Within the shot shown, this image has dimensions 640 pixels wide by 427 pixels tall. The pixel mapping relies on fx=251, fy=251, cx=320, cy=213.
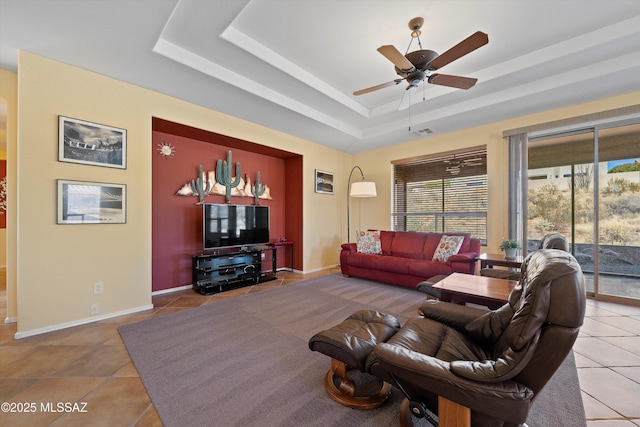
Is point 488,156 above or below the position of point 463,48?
below

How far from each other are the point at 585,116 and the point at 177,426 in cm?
551

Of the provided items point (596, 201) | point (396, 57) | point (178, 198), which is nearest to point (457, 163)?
point (596, 201)

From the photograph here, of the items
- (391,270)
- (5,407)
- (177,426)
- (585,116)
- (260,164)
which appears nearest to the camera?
(177,426)

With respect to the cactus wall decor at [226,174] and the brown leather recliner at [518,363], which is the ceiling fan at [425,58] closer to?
the brown leather recliner at [518,363]

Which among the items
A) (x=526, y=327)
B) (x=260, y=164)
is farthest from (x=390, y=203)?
(x=526, y=327)

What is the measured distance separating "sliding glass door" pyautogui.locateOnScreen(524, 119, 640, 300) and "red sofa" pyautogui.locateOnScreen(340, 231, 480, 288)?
1.32m

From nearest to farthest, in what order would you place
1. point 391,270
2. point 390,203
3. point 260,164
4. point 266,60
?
point 266,60 < point 391,270 < point 260,164 < point 390,203

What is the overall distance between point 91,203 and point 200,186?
1.50 meters

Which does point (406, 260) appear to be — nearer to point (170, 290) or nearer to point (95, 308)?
→ point (170, 290)

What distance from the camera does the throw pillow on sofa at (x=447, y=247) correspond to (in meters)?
3.95

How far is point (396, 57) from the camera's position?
2193mm

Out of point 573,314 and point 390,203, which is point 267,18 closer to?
point 573,314

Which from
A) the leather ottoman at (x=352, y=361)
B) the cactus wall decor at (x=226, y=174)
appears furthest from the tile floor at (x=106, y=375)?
the cactus wall decor at (x=226, y=174)

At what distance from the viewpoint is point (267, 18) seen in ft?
8.07
